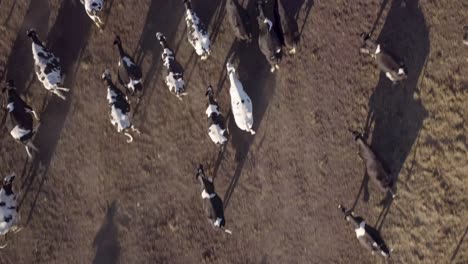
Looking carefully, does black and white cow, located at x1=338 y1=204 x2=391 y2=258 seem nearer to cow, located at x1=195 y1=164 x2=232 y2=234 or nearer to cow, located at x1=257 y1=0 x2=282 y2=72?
cow, located at x1=195 y1=164 x2=232 y2=234

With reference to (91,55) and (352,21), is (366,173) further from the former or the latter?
(91,55)

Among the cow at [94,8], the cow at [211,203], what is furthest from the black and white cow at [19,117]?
the cow at [211,203]

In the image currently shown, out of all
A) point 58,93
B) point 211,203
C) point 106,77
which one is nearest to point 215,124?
point 211,203

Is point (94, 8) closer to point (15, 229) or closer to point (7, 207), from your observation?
point (7, 207)

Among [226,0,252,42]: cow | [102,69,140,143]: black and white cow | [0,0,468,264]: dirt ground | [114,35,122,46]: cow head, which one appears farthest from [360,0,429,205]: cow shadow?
[114,35,122,46]: cow head

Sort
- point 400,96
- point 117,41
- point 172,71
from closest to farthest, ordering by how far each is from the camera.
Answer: point 172,71 → point 117,41 → point 400,96

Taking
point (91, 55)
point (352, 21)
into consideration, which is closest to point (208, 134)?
point (91, 55)
